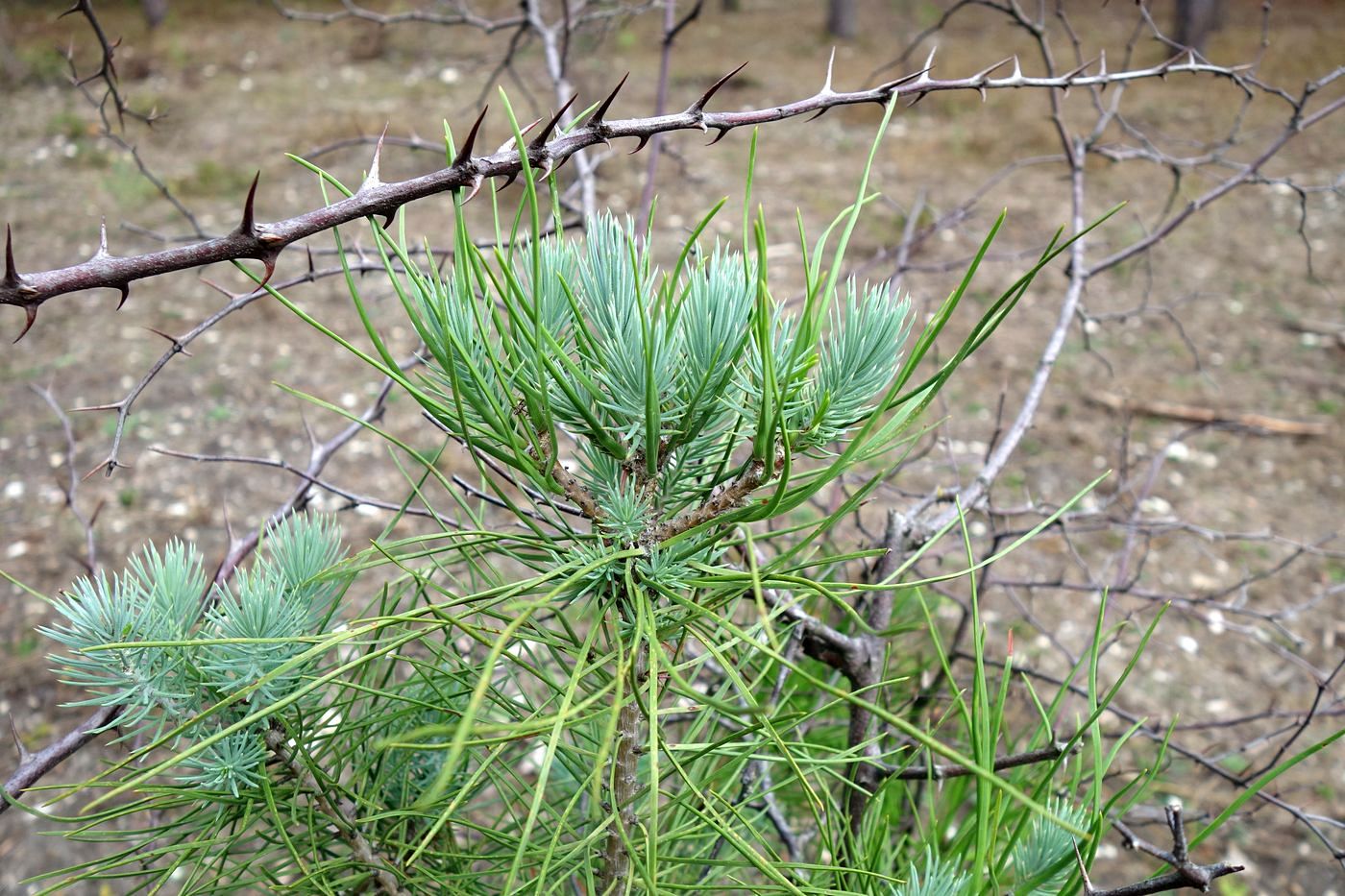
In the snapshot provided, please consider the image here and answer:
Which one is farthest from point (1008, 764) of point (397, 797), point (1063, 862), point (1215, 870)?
point (397, 797)

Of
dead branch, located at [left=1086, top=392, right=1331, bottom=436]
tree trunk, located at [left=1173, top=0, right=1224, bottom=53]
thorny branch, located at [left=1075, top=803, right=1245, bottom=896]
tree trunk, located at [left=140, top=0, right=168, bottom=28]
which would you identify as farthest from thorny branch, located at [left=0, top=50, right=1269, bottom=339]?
tree trunk, located at [left=140, top=0, right=168, bottom=28]

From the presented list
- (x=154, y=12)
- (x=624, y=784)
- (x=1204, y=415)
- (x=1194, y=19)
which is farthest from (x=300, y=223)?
(x=154, y=12)

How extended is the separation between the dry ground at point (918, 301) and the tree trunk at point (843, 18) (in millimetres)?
1397

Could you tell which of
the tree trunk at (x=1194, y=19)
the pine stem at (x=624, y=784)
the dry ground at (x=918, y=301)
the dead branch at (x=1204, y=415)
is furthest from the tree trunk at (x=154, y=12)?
the pine stem at (x=624, y=784)

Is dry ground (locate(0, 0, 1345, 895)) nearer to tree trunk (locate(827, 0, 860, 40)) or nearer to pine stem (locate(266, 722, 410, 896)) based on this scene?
pine stem (locate(266, 722, 410, 896))

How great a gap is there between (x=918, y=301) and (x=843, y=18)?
22.5ft

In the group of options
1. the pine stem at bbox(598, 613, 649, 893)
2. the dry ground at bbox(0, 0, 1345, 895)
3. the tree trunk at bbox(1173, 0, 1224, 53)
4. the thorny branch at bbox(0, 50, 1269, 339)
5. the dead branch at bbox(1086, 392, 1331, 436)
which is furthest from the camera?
the tree trunk at bbox(1173, 0, 1224, 53)

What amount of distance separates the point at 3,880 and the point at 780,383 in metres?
2.24

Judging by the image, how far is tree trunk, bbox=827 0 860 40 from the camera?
931 centimetres

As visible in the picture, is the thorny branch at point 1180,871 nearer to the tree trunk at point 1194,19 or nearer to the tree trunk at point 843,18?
the tree trunk at point 1194,19

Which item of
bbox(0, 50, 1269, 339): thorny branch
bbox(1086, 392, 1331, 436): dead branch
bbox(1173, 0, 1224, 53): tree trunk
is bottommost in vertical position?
bbox(1086, 392, 1331, 436): dead branch

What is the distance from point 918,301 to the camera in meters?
3.69

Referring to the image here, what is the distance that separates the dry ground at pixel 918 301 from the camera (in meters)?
2.59

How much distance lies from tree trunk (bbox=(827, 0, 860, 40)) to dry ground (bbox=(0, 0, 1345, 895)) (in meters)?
1.40
